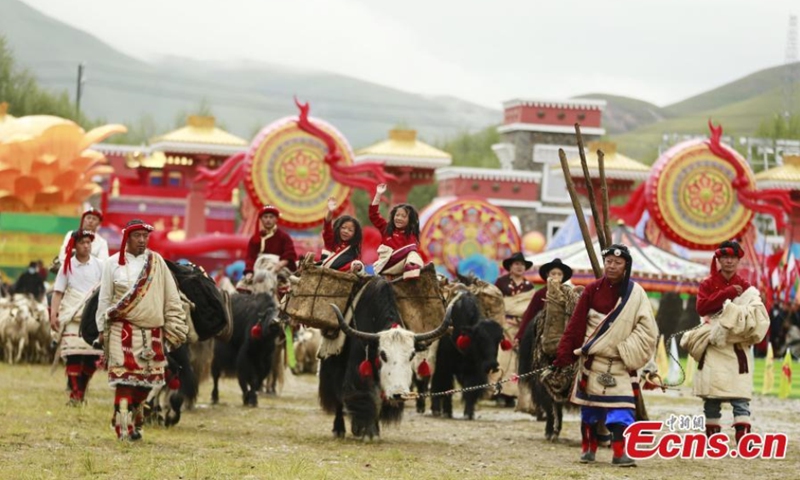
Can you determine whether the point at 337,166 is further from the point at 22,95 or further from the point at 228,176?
the point at 22,95

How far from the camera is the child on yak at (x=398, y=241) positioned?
13.2m

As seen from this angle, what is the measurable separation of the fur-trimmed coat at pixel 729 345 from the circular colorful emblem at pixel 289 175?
22.0m

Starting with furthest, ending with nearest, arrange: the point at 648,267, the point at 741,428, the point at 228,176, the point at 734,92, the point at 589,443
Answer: the point at 734,92, the point at 228,176, the point at 648,267, the point at 741,428, the point at 589,443

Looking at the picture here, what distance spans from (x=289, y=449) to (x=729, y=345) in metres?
3.36

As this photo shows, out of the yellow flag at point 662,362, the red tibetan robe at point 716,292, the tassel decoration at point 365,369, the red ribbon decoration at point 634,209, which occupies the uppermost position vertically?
the red ribbon decoration at point 634,209

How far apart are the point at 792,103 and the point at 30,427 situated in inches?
1416

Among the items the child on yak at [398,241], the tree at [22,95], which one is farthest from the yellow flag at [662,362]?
the tree at [22,95]

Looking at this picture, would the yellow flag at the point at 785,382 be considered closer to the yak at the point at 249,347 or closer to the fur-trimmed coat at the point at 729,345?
the yak at the point at 249,347

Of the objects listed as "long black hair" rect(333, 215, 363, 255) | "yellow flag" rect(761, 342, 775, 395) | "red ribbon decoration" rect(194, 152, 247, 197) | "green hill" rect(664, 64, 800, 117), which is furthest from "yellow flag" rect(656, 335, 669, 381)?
"green hill" rect(664, 64, 800, 117)

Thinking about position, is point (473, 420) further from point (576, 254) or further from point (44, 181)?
point (44, 181)

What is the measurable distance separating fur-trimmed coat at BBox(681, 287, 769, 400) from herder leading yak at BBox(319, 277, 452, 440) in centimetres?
200

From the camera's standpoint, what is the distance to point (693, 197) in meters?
34.4

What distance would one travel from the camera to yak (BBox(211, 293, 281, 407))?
16.3 meters

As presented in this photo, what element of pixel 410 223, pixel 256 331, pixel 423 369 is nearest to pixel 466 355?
pixel 256 331
